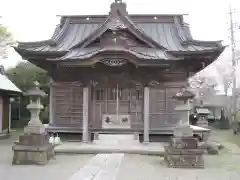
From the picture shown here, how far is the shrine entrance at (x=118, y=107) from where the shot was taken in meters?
17.1

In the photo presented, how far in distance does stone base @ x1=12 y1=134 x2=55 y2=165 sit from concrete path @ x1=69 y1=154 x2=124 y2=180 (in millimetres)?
1628

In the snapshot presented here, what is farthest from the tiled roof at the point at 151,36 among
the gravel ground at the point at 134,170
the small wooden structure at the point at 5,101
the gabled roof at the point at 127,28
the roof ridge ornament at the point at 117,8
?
the gravel ground at the point at 134,170

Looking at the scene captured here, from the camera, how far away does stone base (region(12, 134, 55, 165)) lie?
1129 cm

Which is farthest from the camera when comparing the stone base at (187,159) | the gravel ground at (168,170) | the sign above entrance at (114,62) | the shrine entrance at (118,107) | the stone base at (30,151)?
the shrine entrance at (118,107)

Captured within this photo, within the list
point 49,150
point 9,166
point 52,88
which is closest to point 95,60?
point 52,88

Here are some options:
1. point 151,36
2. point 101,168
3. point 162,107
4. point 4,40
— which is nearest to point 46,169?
point 101,168

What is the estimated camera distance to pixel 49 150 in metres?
12.1

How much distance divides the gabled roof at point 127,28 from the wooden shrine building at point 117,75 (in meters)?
0.05

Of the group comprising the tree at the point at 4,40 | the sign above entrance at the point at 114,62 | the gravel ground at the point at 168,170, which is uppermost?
the tree at the point at 4,40

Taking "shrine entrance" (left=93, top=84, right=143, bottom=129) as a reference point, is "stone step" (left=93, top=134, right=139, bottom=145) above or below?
below

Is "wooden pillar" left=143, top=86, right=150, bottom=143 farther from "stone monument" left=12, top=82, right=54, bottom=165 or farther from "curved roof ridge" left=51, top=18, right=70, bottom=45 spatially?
"curved roof ridge" left=51, top=18, right=70, bottom=45

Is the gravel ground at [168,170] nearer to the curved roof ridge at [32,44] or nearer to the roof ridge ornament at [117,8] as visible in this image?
the roof ridge ornament at [117,8]

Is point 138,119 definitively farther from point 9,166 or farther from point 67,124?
point 9,166

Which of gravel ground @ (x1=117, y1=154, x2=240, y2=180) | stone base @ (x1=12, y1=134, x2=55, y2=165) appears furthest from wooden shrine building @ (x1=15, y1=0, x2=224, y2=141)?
stone base @ (x1=12, y1=134, x2=55, y2=165)
